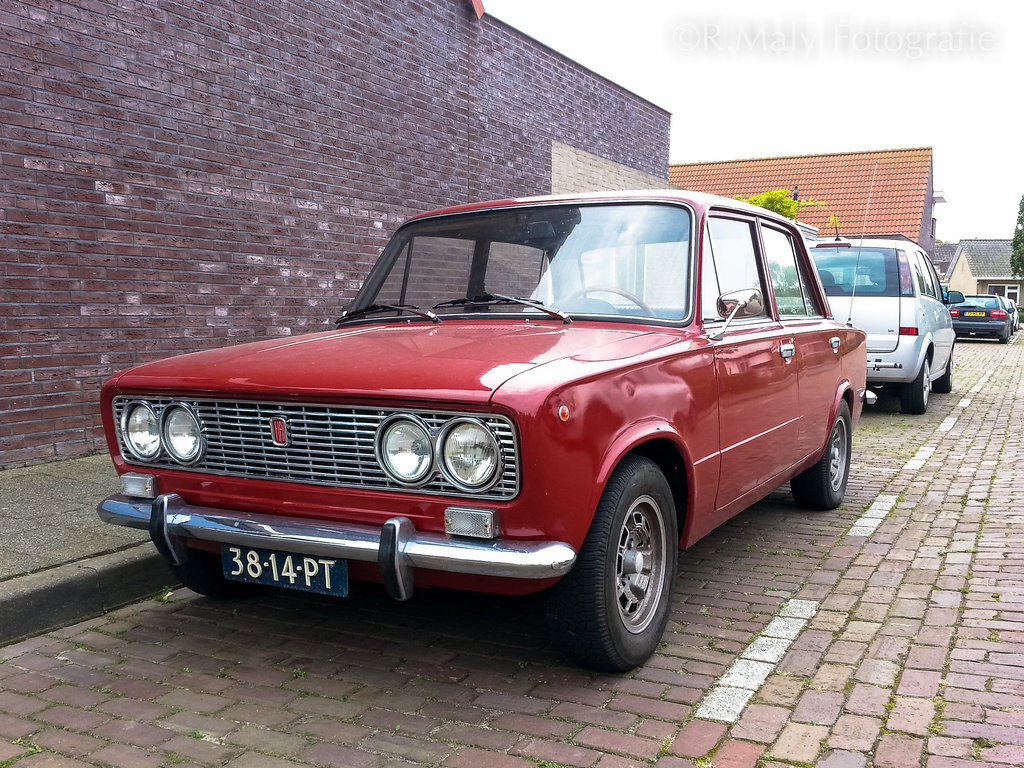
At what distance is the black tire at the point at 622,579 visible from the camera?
121 inches

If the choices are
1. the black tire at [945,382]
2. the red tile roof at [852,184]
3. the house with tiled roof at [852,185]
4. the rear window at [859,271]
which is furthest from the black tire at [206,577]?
the red tile roof at [852,184]

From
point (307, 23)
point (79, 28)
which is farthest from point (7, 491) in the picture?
point (307, 23)

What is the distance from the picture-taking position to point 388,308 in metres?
4.41

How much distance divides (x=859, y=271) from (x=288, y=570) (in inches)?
353

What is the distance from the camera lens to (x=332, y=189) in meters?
8.88

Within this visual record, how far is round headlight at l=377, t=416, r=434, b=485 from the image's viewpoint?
2977 millimetres

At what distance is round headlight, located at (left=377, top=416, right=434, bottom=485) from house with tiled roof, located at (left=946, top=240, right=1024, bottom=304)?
249 feet

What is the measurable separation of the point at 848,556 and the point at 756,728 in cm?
221

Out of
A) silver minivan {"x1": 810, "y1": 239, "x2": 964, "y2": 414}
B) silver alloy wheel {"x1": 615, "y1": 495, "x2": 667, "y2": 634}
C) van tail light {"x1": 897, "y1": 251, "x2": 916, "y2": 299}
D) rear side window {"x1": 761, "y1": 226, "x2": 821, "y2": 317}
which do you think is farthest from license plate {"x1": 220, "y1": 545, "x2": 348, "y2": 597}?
van tail light {"x1": 897, "y1": 251, "x2": 916, "y2": 299}

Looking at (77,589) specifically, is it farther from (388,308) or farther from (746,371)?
(746,371)

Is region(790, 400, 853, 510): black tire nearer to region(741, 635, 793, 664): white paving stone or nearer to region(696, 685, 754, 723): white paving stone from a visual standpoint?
region(741, 635, 793, 664): white paving stone

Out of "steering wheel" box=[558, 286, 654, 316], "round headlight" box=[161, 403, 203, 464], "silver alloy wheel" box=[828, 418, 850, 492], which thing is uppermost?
"steering wheel" box=[558, 286, 654, 316]

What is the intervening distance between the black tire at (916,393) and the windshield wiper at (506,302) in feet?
25.7

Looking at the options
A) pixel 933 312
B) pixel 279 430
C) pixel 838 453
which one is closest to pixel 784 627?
pixel 279 430
